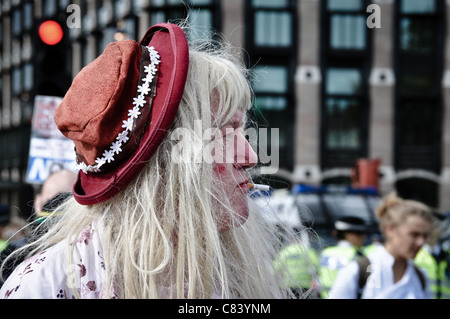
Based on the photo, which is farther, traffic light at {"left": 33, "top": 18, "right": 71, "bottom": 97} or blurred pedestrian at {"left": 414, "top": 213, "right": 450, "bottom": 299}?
blurred pedestrian at {"left": 414, "top": 213, "right": 450, "bottom": 299}

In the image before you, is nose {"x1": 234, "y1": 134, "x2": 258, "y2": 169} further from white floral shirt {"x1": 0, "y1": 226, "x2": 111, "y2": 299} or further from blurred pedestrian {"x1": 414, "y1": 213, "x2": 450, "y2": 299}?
blurred pedestrian {"x1": 414, "y1": 213, "x2": 450, "y2": 299}

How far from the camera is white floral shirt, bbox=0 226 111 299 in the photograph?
109 cm

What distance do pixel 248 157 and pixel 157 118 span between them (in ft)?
0.96

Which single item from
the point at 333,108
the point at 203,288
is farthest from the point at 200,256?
the point at 333,108

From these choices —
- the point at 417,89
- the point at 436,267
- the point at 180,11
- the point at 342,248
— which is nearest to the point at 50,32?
the point at 342,248

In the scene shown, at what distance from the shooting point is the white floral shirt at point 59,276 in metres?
1.09

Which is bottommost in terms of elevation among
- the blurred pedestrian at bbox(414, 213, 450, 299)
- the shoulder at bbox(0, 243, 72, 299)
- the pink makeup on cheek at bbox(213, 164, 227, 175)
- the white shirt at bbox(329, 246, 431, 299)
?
the blurred pedestrian at bbox(414, 213, 450, 299)

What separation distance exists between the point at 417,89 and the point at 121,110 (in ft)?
61.5

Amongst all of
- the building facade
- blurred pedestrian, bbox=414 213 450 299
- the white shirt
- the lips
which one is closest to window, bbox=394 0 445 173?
the building facade

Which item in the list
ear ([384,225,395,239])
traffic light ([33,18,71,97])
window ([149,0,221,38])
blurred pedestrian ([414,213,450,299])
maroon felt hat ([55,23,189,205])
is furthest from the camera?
window ([149,0,221,38])

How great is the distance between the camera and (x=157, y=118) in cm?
121

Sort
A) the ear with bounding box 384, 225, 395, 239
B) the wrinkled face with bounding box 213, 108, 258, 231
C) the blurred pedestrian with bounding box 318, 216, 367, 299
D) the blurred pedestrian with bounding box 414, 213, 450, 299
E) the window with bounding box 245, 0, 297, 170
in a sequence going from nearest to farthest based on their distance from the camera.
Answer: the wrinkled face with bounding box 213, 108, 258, 231 < the ear with bounding box 384, 225, 395, 239 < the blurred pedestrian with bounding box 318, 216, 367, 299 < the blurred pedestrian with bounding box 414, 213, 450, 299 < the window with bounding box 245, 0, 297, 170

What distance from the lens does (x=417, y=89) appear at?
18172 millimetres
